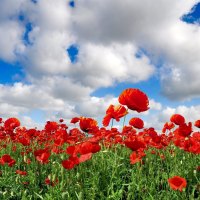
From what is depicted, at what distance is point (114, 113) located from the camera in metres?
4.89

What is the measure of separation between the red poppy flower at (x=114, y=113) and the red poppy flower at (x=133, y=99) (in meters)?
0.45

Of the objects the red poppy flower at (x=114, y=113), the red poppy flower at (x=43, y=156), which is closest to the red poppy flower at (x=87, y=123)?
the red poppy flower at (x=114, y=113)

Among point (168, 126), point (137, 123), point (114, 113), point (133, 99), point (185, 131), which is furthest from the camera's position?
point (168, 126)

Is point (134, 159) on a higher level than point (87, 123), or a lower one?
lower

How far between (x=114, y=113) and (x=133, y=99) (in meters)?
0.64

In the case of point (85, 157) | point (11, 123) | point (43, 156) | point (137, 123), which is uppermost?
point (11, 123)

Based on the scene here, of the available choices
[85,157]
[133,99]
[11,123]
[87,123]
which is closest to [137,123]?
[87,123]

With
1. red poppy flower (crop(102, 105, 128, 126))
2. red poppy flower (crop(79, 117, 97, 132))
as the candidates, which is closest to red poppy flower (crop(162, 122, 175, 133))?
red poppy flower (crop(79, 117, 97, 132))

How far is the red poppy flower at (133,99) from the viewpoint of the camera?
14.1 feet

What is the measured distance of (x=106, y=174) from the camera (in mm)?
5668

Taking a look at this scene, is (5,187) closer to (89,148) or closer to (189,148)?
(89,148)

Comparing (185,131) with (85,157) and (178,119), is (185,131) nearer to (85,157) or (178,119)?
(178,119)

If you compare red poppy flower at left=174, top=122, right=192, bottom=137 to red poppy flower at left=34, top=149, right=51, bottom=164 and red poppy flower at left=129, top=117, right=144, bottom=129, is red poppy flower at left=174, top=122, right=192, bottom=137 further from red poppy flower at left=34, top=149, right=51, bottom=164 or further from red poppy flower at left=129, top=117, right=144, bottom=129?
red poppy flower at left=34, top=149, right=51, bottom=164

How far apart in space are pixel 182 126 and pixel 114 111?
5.05ft
